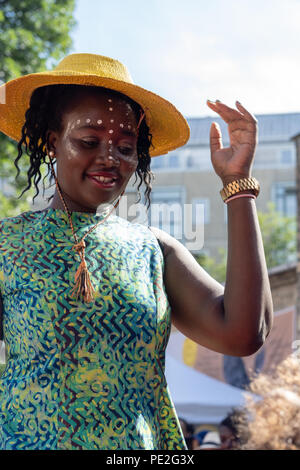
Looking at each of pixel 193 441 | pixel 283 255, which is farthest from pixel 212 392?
pixel 283 255

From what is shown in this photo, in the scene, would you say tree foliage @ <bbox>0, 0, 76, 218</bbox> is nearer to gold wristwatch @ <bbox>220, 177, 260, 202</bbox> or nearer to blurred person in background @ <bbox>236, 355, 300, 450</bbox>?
blurred person in background @ <bbox>236, 355, 300, 450</bbox>

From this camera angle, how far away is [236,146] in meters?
1.78

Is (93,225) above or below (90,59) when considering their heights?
below

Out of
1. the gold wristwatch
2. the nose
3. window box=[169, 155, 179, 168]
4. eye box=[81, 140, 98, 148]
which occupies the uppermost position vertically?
window box=[169, 155, 179, 168]

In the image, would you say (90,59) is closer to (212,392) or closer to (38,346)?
(38,346)

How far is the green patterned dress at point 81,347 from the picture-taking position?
161 centimetres

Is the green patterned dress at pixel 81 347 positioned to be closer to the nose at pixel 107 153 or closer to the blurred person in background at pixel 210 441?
the nose at pixel 107 153

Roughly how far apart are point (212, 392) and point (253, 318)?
8.92 meters

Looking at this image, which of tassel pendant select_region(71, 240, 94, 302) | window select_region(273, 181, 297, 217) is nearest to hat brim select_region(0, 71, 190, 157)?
tassel pendant select_region(71, 240, 94, 302)

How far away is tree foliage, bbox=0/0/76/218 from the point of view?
9977 millimetres

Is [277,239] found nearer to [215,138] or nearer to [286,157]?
[286,157]

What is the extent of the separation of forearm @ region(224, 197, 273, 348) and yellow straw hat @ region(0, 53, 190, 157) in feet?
1.68

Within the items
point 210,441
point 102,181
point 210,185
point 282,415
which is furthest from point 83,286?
point 210,185
